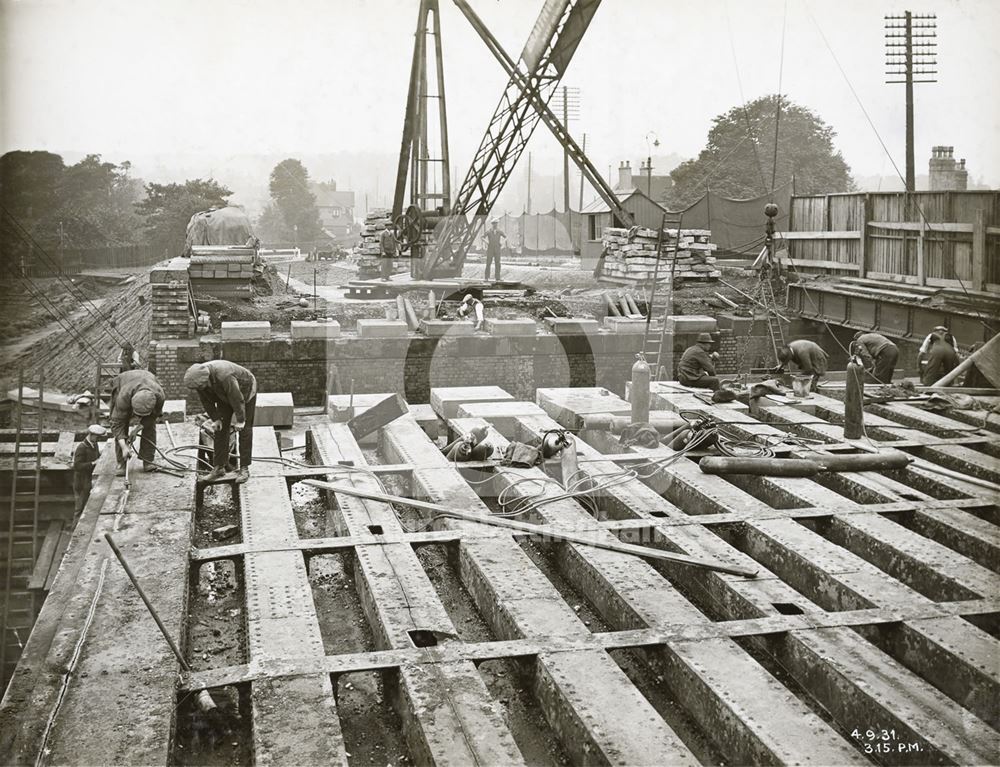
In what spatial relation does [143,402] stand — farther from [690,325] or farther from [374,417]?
[690,325]

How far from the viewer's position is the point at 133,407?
27.1ft

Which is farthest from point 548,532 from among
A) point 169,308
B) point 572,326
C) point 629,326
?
point 169,308

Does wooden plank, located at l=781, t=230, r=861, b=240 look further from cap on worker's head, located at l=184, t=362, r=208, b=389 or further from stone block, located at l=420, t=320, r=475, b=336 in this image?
cap on worker's head, located at l=184, t=362, r=208, b=389

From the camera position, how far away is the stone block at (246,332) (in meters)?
14.9

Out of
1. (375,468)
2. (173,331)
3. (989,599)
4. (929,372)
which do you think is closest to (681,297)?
(929,372)

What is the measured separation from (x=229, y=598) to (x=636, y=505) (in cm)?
326

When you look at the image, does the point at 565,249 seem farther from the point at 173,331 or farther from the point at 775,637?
the point at 775,637

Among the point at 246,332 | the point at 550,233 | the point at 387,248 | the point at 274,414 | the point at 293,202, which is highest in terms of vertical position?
the point at 293,202

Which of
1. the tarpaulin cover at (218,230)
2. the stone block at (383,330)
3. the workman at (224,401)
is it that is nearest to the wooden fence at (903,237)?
the stone block at (383,330)

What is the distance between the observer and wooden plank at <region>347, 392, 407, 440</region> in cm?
1095

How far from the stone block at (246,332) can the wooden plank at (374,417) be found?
451 cm

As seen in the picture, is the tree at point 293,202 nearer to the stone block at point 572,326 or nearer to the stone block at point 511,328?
the stone block at point 572,326

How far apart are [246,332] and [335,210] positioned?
1653 inches

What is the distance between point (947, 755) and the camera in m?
4.36
